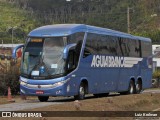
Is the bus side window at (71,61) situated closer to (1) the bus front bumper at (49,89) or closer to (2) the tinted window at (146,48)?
(1) the bus front bumper at (49,89)

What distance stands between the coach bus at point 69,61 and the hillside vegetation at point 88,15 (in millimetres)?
57038

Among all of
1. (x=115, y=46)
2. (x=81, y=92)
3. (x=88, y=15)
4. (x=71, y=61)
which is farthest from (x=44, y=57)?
(x=88, y=15)

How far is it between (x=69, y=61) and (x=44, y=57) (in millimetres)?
1233

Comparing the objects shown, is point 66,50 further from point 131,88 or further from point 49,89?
point 131,88

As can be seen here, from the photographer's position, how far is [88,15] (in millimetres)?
99812

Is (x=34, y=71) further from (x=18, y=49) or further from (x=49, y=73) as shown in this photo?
(x=18, y=49)

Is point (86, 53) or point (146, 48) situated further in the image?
point (146, 48)

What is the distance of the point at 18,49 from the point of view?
24.7m

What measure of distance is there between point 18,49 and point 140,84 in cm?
1141

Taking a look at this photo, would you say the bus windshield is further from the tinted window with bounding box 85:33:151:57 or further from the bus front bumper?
the tinted window with bounding box 85:33:151:57

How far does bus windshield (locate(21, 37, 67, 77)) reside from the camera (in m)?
22.1

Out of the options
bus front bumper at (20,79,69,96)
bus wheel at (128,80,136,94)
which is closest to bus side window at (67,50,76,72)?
bus front bumper at (20,79,69,96)

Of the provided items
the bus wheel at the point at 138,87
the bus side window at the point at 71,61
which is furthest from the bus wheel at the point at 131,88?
the bus side window at the point at 71,61

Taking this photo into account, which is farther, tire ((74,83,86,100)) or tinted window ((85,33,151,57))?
tinted window ((85,33,151,57))
